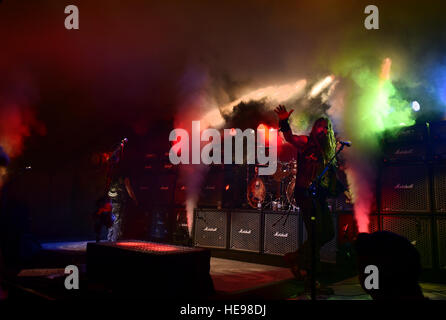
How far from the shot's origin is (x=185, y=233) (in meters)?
7.95

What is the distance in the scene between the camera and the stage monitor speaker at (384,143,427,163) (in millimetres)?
5484

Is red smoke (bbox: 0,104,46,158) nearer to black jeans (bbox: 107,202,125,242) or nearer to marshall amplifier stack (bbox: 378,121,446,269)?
black jeans (bbox: 107,202,125,242)

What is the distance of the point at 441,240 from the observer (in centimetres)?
510

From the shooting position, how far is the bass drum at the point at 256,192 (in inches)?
276

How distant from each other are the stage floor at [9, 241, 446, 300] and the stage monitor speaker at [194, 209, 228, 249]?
1.31m

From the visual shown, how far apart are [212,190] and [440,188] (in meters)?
4.67

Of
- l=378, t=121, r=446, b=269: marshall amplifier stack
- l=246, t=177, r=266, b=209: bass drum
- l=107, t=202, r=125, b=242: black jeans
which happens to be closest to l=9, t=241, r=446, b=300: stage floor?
l=378, t=121, r=446, b=269: marshall amplifier stack

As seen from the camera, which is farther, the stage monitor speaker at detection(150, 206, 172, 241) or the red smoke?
the stage monitor speaker at detection(150, 206, 172, 241)

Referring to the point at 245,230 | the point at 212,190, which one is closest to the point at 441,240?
the point at 245,230

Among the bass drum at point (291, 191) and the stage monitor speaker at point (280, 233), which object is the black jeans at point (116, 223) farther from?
the bass drum at point (291, 191)

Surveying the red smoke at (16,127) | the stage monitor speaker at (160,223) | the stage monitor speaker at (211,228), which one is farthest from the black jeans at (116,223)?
the red smoke at (16,127)

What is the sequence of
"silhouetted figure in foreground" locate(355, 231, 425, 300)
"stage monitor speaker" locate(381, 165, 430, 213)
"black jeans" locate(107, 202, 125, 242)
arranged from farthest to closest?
"black jeans" locate(107, 202, 125, 242) < "stage monitor speaker" locate(381, 165, 430, 213) < "silhouetted figure in foreground" locate(355, 231, 425, 300)

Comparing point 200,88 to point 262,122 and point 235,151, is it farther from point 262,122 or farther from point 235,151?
point 235,151

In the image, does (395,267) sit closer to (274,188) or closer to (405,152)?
(405,152)
